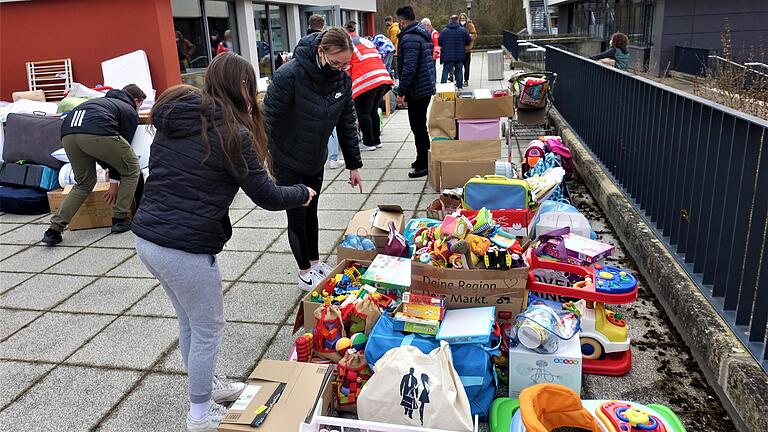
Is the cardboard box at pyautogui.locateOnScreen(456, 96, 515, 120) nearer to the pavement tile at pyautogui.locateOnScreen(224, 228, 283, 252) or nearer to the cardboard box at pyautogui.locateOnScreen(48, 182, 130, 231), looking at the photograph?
the pavement tile at pyautogui.locateOnScreen(224, 228, 283, 252)

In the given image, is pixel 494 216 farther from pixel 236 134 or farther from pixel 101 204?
pixel 101 204

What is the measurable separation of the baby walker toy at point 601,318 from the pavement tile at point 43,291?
349 centimetres

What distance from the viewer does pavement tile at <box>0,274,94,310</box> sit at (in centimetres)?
444

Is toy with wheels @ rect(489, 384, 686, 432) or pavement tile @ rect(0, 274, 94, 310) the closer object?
toy with wheels @ rect(489, 384, 686, 432)

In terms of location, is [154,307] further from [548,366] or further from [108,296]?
[548,366]

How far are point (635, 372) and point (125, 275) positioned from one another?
387 cm

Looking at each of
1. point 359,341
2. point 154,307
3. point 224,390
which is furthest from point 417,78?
point 224,390

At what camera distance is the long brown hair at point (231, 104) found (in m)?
2.43

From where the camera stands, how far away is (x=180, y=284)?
102 inches

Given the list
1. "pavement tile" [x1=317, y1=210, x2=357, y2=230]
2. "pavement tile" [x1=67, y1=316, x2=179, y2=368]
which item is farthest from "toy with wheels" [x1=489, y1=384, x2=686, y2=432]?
"pavement tile" [x1=317, y1=210, x2=357, y2=230]

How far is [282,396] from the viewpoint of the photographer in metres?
2.78

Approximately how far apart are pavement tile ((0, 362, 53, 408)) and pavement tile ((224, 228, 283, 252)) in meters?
1.99

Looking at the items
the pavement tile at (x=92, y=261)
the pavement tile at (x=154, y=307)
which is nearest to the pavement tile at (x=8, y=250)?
the pavement tile at (x=92, y=261)

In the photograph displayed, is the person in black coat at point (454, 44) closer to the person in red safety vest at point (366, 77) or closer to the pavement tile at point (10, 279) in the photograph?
the person in red safety vest at point (366, 77)
